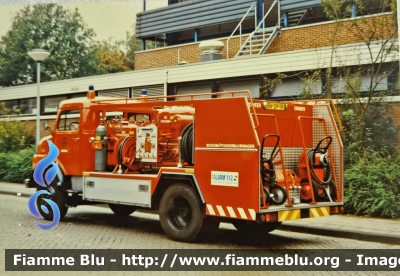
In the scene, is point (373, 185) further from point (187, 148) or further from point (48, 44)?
point (48, 44)

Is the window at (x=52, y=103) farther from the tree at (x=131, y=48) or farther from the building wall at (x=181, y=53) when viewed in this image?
the building wall at (x=181, y=53)

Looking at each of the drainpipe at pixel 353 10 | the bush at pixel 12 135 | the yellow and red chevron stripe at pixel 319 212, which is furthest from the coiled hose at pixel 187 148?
the drainpipe at pixel 353 10

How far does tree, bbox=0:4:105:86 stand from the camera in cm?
664

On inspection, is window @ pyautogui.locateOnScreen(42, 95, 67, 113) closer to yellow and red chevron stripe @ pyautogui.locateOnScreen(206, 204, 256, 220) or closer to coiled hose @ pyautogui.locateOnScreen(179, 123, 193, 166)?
coiled hose @ pyautogui.locateOnScreen(179, 123, 193, 166)

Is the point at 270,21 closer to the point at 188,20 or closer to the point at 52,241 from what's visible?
the point at 188,20

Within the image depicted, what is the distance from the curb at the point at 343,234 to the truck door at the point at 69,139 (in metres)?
Answer: 3.46

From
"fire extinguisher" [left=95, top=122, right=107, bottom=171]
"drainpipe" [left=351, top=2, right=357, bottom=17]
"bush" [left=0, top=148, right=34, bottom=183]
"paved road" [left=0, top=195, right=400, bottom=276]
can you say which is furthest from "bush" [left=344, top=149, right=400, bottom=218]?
"bush" [left=0, top=148, right=34, bottom=183]

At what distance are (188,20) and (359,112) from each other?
11.4ft

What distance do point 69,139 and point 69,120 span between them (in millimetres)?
350

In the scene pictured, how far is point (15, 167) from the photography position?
9953mm

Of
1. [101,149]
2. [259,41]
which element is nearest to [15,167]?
[101,149]

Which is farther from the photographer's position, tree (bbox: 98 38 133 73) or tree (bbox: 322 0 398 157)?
tree (bbox: 322 0 398 157)

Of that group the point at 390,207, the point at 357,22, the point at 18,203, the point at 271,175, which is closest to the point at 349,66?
the point at 357,22

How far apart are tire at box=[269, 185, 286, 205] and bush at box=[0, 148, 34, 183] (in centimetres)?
409
